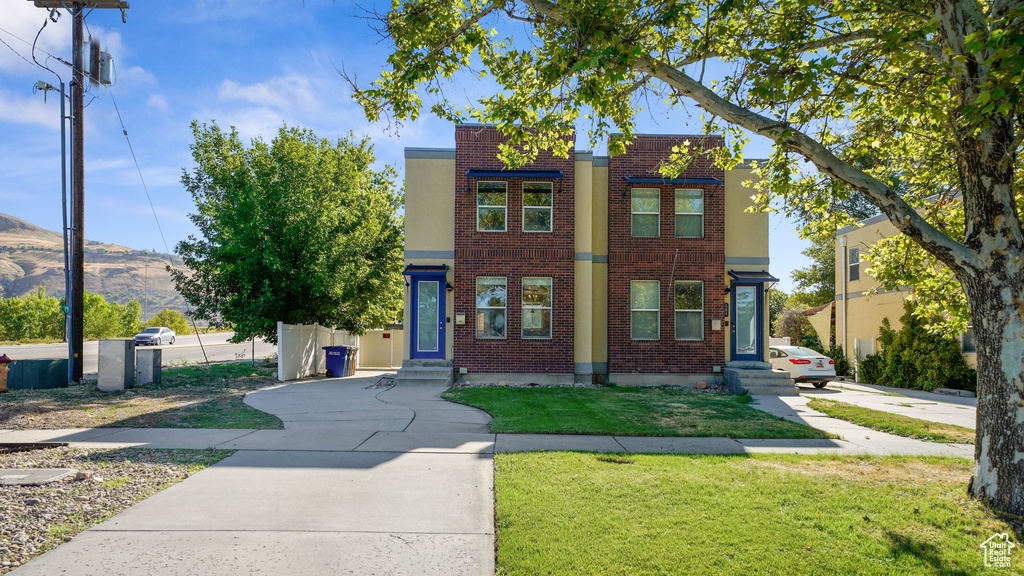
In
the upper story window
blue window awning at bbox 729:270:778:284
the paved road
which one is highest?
the upper story window

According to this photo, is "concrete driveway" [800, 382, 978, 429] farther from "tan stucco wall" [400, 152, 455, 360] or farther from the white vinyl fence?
the white vinyl fence

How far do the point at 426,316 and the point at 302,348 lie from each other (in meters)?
4.64

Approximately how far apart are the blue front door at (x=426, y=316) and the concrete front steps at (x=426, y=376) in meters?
0.63

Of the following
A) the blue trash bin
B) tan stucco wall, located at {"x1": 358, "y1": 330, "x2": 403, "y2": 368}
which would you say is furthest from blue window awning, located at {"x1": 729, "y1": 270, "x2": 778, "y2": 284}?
tan stucco wall, located at {"x1": 358, "y1": 330, "x2": 403, "y2": 368}

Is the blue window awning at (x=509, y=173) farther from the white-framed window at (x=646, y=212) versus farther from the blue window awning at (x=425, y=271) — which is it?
the blue window awning at (x=425, y=271)

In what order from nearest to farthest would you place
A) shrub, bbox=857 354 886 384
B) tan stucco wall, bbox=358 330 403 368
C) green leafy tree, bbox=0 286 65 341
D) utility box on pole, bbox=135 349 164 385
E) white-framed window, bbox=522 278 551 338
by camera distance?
utility box on pole, bbox=135 349 164 385 < white-framed window, bbox=522 278 551 338 < shrub, bbox=857 354 886 384 < tan stucco wall, bbox=358 330 403 368 < green leafy tree, bbox=0 286 65 341

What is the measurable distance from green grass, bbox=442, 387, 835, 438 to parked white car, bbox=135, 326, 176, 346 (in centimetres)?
3488

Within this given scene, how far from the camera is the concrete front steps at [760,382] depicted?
49.5 ft

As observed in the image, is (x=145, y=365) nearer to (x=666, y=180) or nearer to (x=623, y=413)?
(x=623, y=413)

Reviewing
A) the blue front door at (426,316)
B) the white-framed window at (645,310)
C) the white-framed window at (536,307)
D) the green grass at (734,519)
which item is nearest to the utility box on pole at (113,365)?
the blue front door at (426,316)

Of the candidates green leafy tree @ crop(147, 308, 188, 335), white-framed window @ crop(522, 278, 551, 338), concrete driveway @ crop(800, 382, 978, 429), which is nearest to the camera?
concrete driveway @ crop(800, 382, 978, 429)

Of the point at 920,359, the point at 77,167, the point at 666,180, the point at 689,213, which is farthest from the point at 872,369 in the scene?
the point at 77,167

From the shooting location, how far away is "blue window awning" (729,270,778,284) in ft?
52.9

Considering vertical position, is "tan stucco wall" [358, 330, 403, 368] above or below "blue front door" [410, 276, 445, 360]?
below
